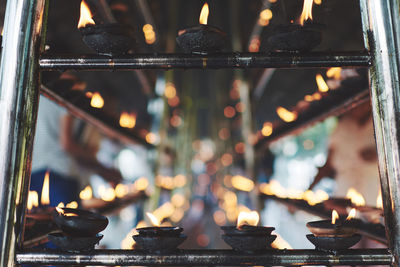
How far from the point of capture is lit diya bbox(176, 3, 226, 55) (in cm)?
102

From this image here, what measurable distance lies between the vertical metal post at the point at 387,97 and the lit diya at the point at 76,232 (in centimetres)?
87

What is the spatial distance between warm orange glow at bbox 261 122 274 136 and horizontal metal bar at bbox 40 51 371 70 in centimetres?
203

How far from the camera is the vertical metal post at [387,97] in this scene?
2.99 feet

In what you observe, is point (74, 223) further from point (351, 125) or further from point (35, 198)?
point (351, 125)

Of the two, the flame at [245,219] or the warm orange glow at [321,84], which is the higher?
the warm orange glow at [321,84]

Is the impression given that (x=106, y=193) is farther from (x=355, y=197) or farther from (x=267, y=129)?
(x=355, y=197)

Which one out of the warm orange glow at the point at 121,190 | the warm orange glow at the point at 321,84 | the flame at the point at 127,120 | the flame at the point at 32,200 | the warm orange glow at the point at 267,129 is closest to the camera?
the flame at the point at 32,200

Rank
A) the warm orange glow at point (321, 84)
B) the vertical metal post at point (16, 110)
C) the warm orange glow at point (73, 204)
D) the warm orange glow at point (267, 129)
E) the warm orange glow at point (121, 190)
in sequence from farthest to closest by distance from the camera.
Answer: the warm orange glow at point (267, 129) → the warm orange glow at point (121, 190) → the warm orange glow at point (73, 204) → the warm orange glow at point (321, 84) → the vertical metal post at point (16, 110)

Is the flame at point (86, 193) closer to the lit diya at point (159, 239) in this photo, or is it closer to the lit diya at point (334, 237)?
the lit diya at point (159, 239)

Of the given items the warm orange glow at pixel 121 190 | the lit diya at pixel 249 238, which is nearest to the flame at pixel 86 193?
the warm orange glow at pixel 121 190

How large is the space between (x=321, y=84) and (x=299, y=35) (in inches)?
35.9

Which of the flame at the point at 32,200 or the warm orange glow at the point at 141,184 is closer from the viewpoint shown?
the flame at the point at 32,200

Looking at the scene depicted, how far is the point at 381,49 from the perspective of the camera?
38.5 inches

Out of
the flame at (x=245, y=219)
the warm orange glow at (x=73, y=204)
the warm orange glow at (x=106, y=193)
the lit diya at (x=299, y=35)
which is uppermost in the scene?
the lit diya at (x=299, y=35)
